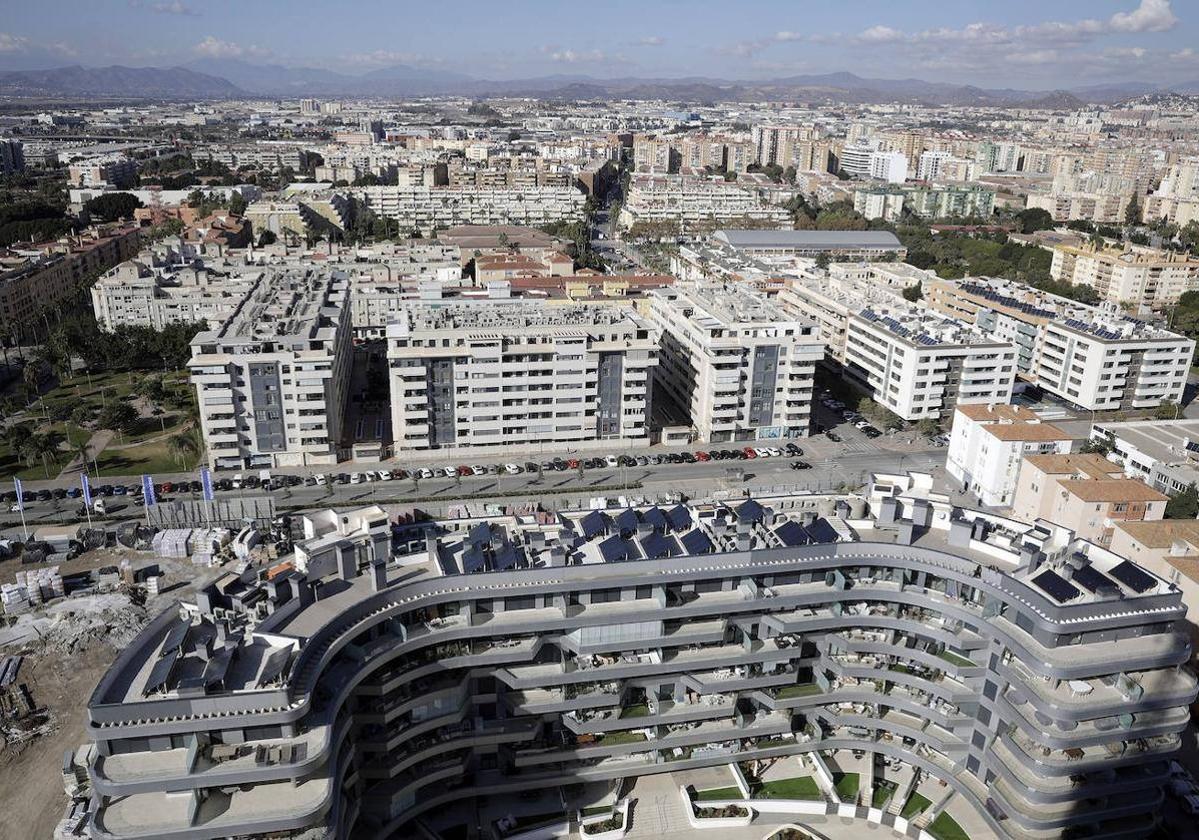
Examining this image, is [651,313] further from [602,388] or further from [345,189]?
[345,189]

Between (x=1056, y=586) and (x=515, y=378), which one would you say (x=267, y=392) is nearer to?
(x=515, y=378)

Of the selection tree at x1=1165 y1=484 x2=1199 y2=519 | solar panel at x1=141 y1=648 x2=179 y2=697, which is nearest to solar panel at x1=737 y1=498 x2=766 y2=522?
solar panel at x1=141 y1=648 x2=179 y2=697

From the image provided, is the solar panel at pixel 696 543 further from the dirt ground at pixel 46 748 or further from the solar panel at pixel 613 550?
the dirt ground at pixel 46 748

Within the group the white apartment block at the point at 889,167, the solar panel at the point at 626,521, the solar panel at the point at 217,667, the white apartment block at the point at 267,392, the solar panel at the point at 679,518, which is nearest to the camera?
the solar panel at the point at 217,667

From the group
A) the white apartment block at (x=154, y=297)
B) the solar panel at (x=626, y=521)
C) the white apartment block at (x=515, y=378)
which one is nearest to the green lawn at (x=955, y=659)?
the solar panel at (x=626, y=521)

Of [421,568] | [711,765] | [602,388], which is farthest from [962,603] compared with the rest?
[602,388]

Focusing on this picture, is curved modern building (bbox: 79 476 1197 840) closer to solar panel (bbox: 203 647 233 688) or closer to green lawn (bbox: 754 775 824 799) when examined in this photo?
solar panel (bbox: 203 647 233 688)

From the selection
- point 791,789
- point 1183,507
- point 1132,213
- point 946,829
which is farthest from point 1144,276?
point 791,789
